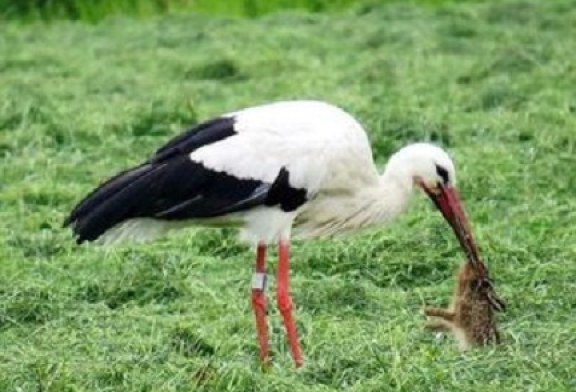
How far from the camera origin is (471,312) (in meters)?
7.16

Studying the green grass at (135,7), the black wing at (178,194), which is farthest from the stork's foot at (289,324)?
the green grass at (135,7)

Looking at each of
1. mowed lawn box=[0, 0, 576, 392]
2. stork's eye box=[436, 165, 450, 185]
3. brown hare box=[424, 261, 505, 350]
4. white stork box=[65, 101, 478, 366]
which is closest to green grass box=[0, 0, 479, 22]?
mowed lawn box=[0, 0, 576, 392]

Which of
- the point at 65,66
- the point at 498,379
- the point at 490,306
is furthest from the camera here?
the point at 65,66

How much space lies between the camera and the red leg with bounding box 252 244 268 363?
7227 millimetres

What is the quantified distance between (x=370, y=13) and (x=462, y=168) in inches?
282

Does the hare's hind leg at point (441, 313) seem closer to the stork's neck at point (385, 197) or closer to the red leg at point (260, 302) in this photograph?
the stork's neck at point (385, 197)

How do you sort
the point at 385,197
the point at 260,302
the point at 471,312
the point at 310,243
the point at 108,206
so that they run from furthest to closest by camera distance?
the point at 310,243
the point at 385,197
the point at 260,302
the point at 108,206
the point at 471,312

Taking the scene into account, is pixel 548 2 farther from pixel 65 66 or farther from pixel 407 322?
pixel 407 322

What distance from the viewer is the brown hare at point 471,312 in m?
7.12

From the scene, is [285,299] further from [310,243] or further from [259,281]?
[310,243]

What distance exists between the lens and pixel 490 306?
7230 millimetres

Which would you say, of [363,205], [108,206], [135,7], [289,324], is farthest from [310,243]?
[135,7]

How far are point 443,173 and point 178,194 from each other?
3.18ft

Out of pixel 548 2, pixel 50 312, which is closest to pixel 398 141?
pixel 50 312
